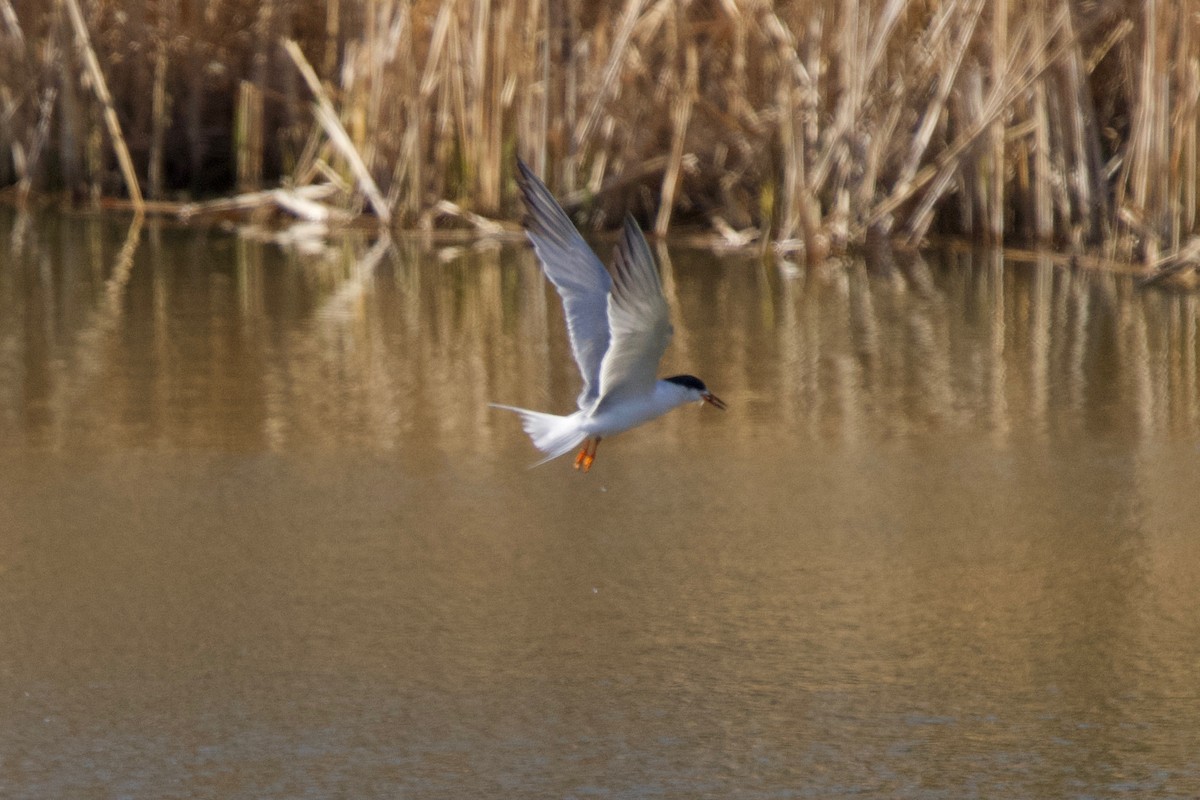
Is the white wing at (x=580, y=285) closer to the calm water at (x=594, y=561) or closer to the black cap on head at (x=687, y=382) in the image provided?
the black cap on head at (x=687, y=382)

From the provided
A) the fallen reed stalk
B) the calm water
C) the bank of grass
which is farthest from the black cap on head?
the fallen reed stalk

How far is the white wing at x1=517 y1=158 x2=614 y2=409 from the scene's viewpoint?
162 inches

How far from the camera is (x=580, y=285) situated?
421 centimetres

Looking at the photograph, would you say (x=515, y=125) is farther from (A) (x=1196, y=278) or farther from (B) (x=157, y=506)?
(B) (x=157, y=506)

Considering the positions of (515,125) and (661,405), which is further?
(515,125)

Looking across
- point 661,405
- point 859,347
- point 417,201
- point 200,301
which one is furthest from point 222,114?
point 661,405

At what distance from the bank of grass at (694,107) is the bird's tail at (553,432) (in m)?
4.71

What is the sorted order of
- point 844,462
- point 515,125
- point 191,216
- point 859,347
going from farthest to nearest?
1. point 191,216
2. point 515,125
3. point 859,347
4. point 844,462

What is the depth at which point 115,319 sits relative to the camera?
7.29 meters

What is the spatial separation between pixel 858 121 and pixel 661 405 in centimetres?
498

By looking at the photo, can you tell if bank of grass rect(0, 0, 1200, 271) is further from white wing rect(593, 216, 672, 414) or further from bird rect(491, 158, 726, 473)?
white wing rect(593, 216, 672, 414)

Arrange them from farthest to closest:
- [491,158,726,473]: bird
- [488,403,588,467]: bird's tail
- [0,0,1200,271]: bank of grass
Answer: [0,0,1200,271]: bank of grass
[488,403,588,467]: bird's tail
[491,158,726,473]: bird

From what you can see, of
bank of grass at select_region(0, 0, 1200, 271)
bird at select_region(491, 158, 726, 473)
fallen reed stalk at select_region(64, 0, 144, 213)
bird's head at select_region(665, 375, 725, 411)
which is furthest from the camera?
fallen reed stalk at select_region(64, 0, 144, 213)

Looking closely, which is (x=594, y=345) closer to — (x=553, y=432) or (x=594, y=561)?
(x=553, y=432)
